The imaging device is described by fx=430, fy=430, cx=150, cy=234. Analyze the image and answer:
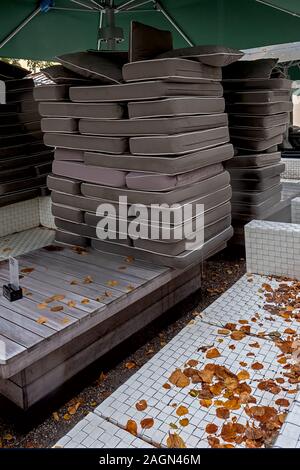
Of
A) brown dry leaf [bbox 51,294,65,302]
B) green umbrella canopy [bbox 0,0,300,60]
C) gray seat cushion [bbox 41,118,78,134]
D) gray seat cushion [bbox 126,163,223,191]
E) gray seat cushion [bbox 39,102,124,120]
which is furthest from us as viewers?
green umbrella canopy [bbox 0,0,300,60]

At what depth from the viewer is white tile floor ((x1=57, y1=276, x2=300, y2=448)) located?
6.89 ft

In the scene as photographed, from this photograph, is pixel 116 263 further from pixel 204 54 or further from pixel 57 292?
pixel 204 54

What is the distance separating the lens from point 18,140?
5309 mm

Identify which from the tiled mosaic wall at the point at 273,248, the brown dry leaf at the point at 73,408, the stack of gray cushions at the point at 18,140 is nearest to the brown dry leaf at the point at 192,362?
the brown dry leaf at the point at 73,408

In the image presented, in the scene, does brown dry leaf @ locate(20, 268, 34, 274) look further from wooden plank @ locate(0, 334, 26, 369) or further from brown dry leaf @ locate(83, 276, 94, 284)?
wooden plank @ locate(0, 334, 26, 369)

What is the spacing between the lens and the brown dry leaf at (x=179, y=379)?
2.47 metres

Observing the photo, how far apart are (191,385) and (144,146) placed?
177 cm

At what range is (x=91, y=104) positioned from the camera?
3492mm

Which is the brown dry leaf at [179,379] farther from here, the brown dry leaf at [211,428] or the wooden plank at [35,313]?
the wooden plank at [35,313]

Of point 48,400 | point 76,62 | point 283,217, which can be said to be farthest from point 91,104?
point 283,217

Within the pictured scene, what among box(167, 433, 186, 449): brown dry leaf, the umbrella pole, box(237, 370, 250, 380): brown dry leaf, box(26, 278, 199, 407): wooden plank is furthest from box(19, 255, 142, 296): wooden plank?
the umbrella pole

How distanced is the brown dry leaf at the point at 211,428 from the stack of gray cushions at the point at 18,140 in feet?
12.8

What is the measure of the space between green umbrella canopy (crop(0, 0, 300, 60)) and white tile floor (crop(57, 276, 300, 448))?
3245mm

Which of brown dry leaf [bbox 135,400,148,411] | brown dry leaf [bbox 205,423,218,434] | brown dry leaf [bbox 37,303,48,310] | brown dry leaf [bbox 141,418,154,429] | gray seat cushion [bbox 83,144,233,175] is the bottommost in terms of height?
brown dry leaf [bbox 135,400,148,411]
